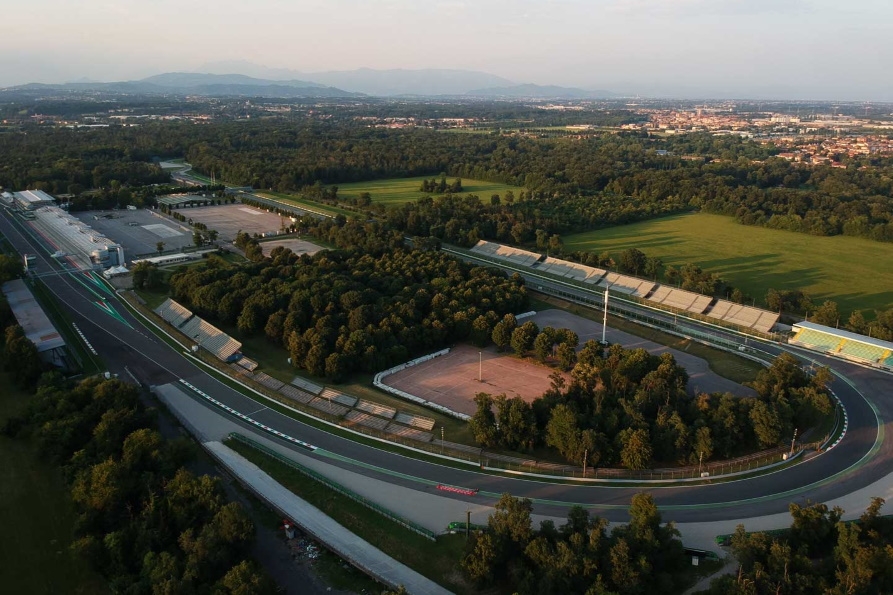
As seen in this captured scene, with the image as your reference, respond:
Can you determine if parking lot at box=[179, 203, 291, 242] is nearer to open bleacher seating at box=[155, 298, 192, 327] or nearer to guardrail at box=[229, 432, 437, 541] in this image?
open bleacher seating at box=[155, 298, 192, 327]

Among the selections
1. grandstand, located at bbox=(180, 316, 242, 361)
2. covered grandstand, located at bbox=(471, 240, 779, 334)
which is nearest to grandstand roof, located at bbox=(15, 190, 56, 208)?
grandstand, located at bbox=(180, 316, 242, 361)

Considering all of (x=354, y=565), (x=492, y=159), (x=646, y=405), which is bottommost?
(x=354, y=565)

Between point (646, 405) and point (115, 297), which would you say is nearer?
point (646, 405)

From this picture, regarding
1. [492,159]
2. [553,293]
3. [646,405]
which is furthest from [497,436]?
[492,159]

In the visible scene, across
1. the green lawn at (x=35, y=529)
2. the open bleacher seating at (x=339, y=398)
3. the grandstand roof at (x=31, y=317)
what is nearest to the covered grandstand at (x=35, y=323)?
the grandstand roof at (x=31, y=317)

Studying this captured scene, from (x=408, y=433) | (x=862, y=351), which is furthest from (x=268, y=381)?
(x=862, y=351)

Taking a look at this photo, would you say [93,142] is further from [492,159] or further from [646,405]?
[646,405]
